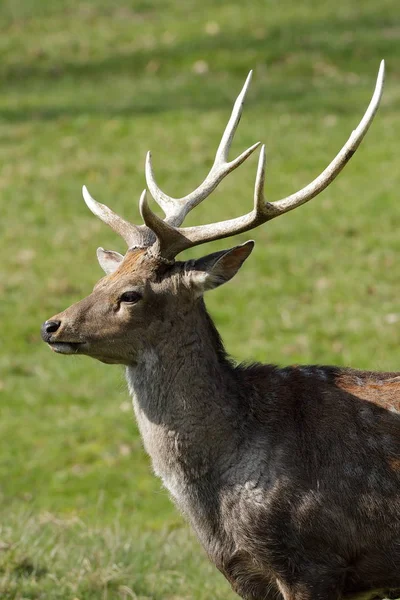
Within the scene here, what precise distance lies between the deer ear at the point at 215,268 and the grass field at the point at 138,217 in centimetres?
79

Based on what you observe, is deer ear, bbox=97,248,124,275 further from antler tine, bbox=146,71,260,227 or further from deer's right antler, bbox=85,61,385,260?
antler tine, bbox=146,71,260,227

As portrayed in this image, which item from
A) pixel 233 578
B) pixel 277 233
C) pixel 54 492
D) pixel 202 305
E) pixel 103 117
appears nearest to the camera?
pixel 233 578

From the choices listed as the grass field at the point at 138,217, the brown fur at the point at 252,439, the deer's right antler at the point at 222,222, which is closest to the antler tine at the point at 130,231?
the deer's right antler at the point at 222,222

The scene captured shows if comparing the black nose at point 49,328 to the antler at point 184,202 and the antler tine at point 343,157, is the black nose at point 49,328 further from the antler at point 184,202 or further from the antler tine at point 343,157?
the antler tine at point 343,157

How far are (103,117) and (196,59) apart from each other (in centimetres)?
294

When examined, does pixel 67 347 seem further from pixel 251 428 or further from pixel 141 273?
pixel 251 428

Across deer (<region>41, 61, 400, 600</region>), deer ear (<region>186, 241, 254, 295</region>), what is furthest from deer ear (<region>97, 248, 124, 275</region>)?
deer ear (<region>186, 241, 254, 295</region>)

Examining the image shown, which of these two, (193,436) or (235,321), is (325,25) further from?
(193,436)

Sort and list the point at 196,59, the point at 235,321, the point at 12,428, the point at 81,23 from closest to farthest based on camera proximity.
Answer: the point at 12,428
the point at 235,321
the point at 196,59
the point at 81,23

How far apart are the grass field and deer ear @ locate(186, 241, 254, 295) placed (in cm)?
79

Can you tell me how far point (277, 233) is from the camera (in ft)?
49.3

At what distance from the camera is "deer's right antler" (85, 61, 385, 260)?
17.5ft

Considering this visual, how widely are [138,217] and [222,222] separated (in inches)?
382

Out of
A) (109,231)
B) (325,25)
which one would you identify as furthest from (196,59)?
(109,231)
